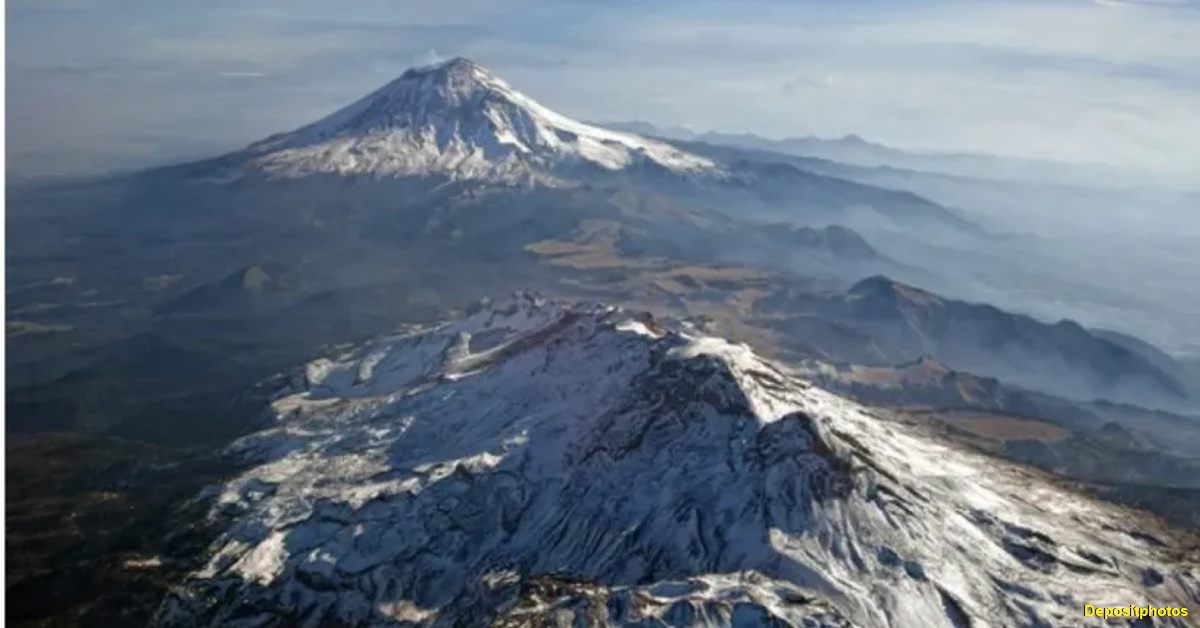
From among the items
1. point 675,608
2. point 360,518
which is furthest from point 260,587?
point 675,608

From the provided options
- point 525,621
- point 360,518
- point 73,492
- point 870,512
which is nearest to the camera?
point 525,621

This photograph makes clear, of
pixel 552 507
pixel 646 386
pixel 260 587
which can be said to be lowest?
pixel 260 587

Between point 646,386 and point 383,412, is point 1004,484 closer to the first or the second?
point 646,386

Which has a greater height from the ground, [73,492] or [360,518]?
[360,518]

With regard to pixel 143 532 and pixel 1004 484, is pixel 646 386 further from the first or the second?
pixel 143 532

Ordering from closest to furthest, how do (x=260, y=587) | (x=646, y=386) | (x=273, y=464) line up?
(x=260, y=587)
(x=646, y=386)
(x=273, y=464)

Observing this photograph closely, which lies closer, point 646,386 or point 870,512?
point 870,512

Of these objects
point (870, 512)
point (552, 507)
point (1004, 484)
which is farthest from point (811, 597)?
point (1004, 484)
